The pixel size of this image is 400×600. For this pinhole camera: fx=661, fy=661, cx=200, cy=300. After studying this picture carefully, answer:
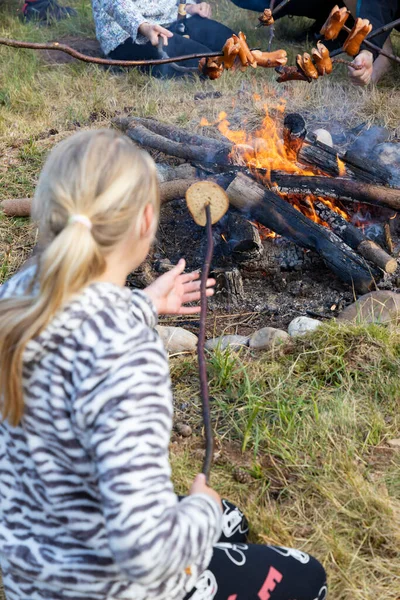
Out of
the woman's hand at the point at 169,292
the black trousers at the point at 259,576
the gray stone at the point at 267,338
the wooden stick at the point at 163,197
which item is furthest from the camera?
the wooden stick at the point at 163,197

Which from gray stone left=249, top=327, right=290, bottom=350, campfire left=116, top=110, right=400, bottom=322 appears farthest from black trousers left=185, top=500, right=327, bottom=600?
campfire left=116, top=110, right=400, bottom=322

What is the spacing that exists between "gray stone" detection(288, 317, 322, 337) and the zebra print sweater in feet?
5.29

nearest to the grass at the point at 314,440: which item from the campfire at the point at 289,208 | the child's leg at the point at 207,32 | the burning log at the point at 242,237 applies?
the campfire at the point at 289,208

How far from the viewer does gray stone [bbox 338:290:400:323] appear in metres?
2.90

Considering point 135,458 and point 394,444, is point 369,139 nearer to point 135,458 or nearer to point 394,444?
point 394,444

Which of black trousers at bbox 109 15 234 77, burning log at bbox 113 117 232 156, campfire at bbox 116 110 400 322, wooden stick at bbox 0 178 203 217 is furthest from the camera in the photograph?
black trousers at bbox 109 15 234 77

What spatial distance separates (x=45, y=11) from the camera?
293 inches

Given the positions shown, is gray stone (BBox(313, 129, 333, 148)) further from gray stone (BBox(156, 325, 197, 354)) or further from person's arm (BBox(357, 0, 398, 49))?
gray stone (BBox(156, 325, 197, 354))

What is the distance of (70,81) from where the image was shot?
555cm

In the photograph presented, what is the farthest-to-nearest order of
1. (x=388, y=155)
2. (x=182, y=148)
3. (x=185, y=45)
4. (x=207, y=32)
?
(x=207, y=32) → (x=185, y=45) → (x=388, y=155) → (x=182, y=148)

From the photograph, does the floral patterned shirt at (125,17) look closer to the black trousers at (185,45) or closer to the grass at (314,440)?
the black trousers at (185,45)

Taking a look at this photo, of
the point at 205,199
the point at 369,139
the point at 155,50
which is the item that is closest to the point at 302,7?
the point at 155,50

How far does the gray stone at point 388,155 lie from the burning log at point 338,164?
0.16 m

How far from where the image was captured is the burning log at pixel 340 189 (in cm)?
340
